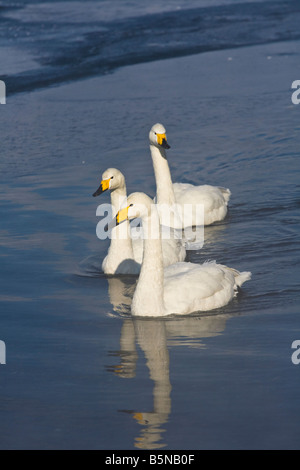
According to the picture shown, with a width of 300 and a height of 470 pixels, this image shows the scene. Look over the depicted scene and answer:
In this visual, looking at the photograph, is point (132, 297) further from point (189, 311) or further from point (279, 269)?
point (279, 269)

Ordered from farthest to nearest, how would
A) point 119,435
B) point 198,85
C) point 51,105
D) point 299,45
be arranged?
point 299,45, point 198,85, point 51,105, point 119,435

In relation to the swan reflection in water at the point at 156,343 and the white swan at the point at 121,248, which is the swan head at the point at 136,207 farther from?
the white swan at the point at 121,248

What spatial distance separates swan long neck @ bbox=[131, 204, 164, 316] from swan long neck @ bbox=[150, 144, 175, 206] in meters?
3.62

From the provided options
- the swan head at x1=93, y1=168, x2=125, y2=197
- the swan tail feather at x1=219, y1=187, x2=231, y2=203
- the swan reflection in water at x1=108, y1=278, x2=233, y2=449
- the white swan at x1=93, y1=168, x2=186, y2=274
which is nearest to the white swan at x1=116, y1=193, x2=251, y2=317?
the swan reflection in water at x1=108, y1=278, x2=233, y2=449

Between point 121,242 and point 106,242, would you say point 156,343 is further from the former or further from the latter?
point 106,242

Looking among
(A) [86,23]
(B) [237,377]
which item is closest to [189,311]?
(B) [237,377]

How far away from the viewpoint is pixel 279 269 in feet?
31.6

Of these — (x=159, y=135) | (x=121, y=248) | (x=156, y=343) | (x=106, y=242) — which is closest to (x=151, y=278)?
(x=156, y=343)

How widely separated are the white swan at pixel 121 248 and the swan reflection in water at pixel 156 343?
2.07 feet

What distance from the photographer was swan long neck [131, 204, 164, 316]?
828 cm

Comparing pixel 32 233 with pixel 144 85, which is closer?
pixel 32 233

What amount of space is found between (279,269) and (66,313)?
→ 104 inches

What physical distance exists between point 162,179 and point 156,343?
15.8 ft

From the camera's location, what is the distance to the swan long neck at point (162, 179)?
1207 centimetres
